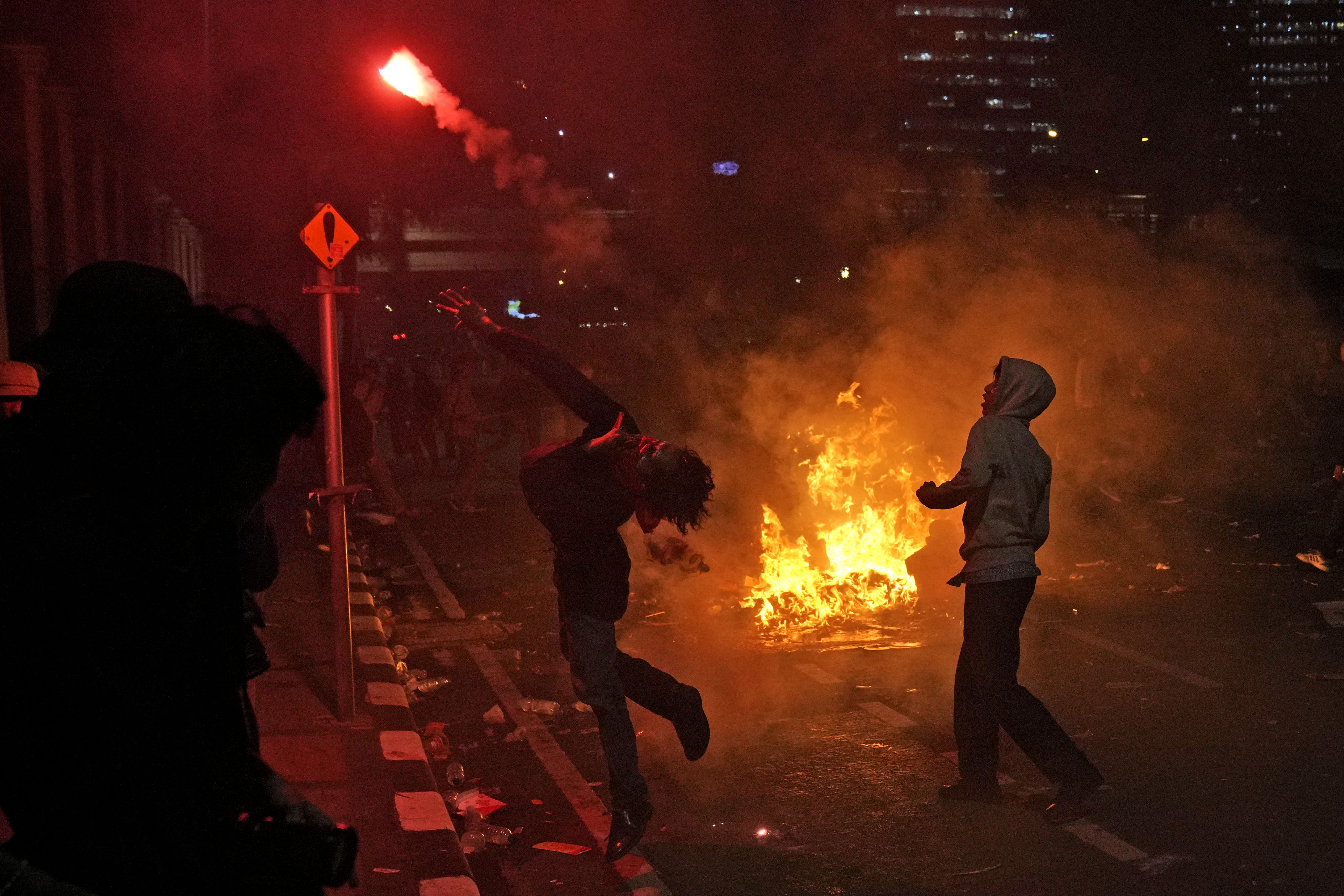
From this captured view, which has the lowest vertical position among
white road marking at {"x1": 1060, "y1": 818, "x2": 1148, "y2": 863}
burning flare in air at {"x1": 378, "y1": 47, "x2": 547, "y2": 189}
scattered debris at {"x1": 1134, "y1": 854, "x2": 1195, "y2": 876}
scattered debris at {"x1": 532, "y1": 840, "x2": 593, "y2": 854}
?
scattered debris at {"x1": 532, "y1": 840, "x2": 593, "y2": 854}

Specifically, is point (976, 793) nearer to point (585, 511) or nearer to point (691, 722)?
point (691, 722)

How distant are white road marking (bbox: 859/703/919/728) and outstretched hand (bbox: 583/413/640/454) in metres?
2.47

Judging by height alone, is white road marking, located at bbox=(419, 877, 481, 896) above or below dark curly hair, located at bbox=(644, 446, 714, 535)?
below

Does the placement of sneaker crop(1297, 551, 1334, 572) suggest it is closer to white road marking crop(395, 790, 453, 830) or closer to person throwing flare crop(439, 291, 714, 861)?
person throwing flare crop(439, 291, 714, 861)

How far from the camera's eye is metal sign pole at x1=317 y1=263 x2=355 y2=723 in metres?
5.43

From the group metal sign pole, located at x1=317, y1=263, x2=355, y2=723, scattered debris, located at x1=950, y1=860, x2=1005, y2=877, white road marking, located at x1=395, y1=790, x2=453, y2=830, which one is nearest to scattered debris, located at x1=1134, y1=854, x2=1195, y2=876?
scattered debris, located at x1=950, y1=860, x2=1005, y2=877

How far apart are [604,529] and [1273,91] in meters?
195

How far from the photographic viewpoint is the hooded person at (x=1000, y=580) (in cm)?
465

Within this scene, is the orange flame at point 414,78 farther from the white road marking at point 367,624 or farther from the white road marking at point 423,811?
the white road marking at point 423,811

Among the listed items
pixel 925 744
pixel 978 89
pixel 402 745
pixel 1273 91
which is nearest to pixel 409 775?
pixel 402 745

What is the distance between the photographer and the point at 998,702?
4.65 m

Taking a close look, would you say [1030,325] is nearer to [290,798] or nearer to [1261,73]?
[290,798]

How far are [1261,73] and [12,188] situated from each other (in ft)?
647

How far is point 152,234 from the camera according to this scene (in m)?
24.8
